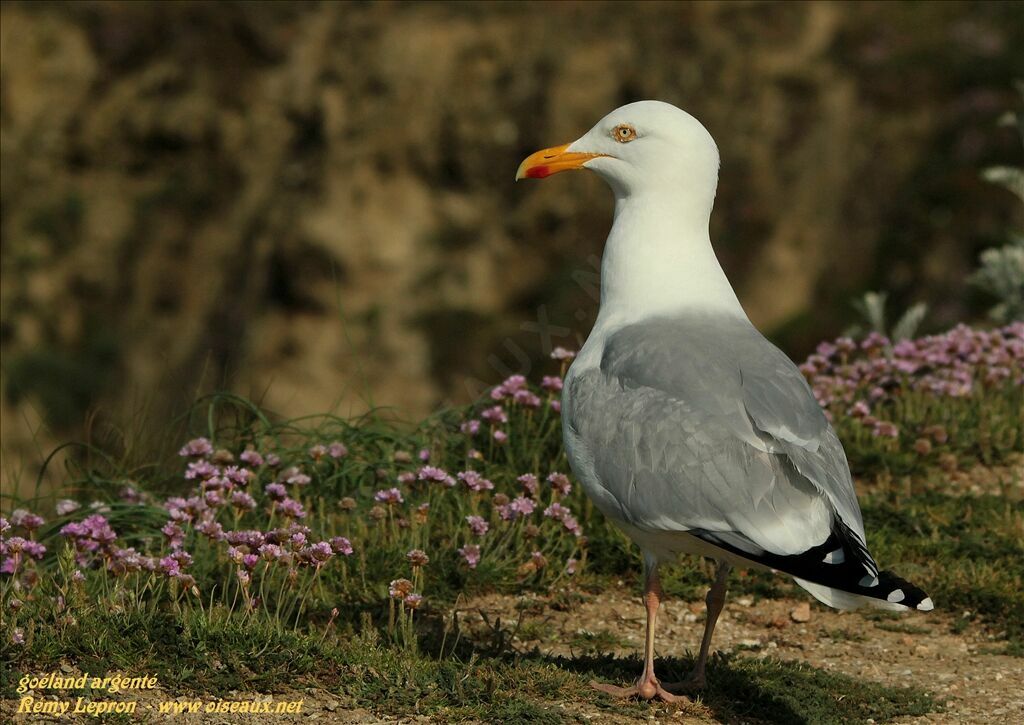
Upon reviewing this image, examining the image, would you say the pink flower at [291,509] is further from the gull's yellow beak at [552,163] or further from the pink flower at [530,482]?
the gull's yellow beak at [552,163]

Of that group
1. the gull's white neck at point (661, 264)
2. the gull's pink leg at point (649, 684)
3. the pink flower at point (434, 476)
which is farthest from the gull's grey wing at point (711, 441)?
the pink flower at point (434, 476)

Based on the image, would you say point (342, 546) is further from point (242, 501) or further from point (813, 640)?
point (813, 640)

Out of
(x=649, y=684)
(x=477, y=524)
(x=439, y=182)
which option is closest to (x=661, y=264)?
(x=477, y=524)

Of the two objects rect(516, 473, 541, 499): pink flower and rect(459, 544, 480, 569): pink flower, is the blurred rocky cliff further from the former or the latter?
rect(459, 544, 480, 569): pink flower

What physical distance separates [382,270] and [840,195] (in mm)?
3584

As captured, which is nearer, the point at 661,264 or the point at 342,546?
the point at 342,546

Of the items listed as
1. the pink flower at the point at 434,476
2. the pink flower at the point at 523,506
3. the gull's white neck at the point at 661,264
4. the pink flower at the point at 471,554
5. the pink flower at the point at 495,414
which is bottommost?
the pink flower at the point at 471,554

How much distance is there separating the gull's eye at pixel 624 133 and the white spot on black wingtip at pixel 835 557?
179cm

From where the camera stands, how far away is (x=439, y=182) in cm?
1110

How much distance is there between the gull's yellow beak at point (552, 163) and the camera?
200 inches

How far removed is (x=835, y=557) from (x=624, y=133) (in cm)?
184

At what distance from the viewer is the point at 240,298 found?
439 inches

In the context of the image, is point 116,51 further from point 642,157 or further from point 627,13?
point 642,157

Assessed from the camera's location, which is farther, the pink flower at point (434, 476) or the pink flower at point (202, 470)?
the pink flower at point (434, 476)
